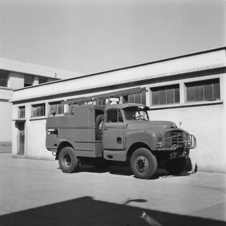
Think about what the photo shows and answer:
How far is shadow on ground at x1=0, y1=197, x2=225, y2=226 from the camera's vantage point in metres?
5.27

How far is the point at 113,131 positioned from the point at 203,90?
425cm

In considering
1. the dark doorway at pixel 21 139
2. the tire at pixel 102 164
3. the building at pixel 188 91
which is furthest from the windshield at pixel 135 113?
the dark doorway at pixel 21 139

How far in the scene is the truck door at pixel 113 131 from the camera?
436 inches

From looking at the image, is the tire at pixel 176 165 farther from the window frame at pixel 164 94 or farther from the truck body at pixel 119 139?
the window frame at pixel 164 94

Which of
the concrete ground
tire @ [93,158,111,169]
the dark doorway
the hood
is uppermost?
the hood

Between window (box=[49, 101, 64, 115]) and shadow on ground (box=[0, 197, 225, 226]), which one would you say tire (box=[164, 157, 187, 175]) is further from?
window (box=[49, 101, 64, 115])

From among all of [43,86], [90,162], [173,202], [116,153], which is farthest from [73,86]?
[173,202]

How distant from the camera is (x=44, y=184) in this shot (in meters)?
9.45

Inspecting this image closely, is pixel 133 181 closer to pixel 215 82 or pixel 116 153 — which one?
pixel 116 153

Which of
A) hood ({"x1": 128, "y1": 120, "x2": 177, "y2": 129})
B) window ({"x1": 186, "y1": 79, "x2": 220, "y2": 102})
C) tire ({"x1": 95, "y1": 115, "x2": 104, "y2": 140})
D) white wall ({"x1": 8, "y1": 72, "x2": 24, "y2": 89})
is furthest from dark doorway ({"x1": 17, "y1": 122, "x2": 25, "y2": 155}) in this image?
window ({"x1": 186, "y1": 79, "x2": 220, "y2": 102})

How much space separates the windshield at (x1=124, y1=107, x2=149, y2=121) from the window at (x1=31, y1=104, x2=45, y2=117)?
9.69 m

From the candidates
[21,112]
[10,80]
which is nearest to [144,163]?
[21,112]

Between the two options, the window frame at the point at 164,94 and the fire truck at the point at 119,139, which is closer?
the fire truck at the point at 119,139

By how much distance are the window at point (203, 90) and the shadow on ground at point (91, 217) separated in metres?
7.24
